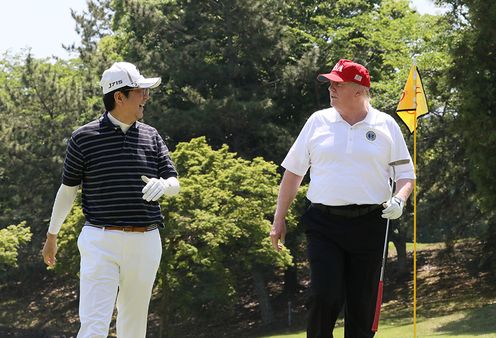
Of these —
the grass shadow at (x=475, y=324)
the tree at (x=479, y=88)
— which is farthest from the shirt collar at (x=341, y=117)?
the tree at (x=479, y=88)

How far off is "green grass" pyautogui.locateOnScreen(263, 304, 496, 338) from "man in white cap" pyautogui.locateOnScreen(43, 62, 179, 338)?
13.7m

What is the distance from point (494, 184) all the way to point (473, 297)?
22.8ft

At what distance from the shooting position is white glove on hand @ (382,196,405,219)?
5398 millimetres

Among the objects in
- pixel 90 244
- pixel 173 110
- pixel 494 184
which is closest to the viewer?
pixel 90 244

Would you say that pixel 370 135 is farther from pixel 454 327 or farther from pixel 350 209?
pixel 454 327

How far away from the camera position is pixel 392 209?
5.40 meters

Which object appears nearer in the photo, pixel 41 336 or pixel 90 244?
pixel 90 244

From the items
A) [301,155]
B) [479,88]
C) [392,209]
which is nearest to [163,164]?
[301,155]

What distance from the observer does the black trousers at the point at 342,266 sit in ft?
18.1

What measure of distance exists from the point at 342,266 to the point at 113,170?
1.49 metres

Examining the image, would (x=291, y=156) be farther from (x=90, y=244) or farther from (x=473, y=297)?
(x=473, y=297)

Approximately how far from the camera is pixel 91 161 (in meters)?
5.62

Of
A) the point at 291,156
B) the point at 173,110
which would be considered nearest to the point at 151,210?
the point at 291,156

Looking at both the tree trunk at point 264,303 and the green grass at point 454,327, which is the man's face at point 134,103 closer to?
the green grass at point 454,327
